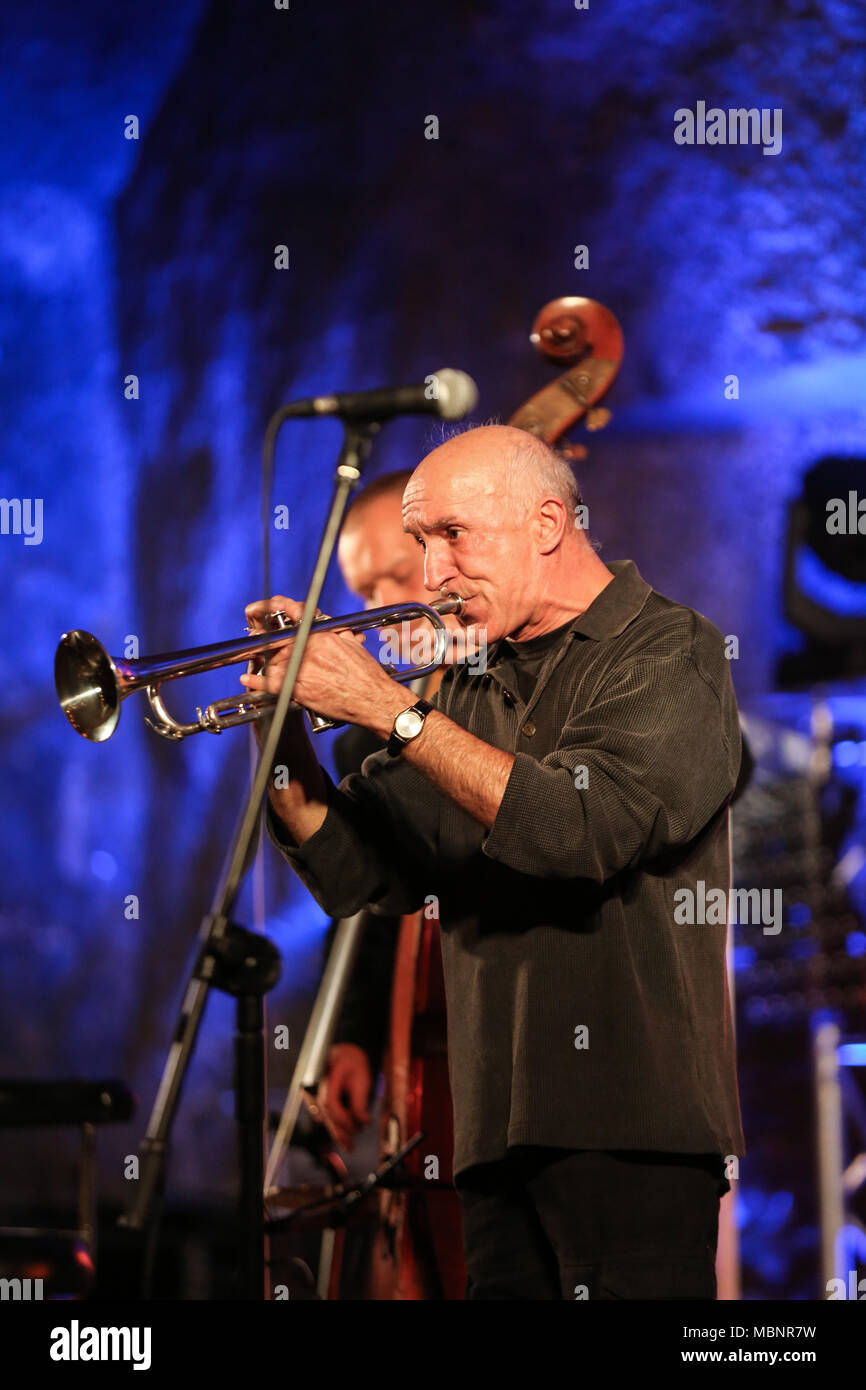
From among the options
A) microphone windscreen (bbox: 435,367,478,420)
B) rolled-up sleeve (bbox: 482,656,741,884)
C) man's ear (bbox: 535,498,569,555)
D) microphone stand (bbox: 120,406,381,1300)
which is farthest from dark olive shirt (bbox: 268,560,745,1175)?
microphone windscreen (bbox: 435,367,478,420)

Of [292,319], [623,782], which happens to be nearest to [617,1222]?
[623,782]

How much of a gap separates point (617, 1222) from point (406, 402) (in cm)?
124

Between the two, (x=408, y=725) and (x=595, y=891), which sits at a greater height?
(x=408, y=725)

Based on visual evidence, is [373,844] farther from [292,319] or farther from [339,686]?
[292,319]

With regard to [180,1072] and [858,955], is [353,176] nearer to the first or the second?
[858,955]

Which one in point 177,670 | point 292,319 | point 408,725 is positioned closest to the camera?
point 408,725

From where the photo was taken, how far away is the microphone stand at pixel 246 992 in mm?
1731

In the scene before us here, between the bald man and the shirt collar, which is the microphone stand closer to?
the bald man

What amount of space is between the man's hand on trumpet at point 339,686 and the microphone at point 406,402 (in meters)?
0.31

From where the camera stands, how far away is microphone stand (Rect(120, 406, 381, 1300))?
173 centimetres

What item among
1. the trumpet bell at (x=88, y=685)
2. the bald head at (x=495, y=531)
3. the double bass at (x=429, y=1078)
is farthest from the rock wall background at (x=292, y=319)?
the trumpet bell at (x=88, y=685)

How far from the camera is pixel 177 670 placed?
2297 mm

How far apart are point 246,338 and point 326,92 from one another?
0.92 m
